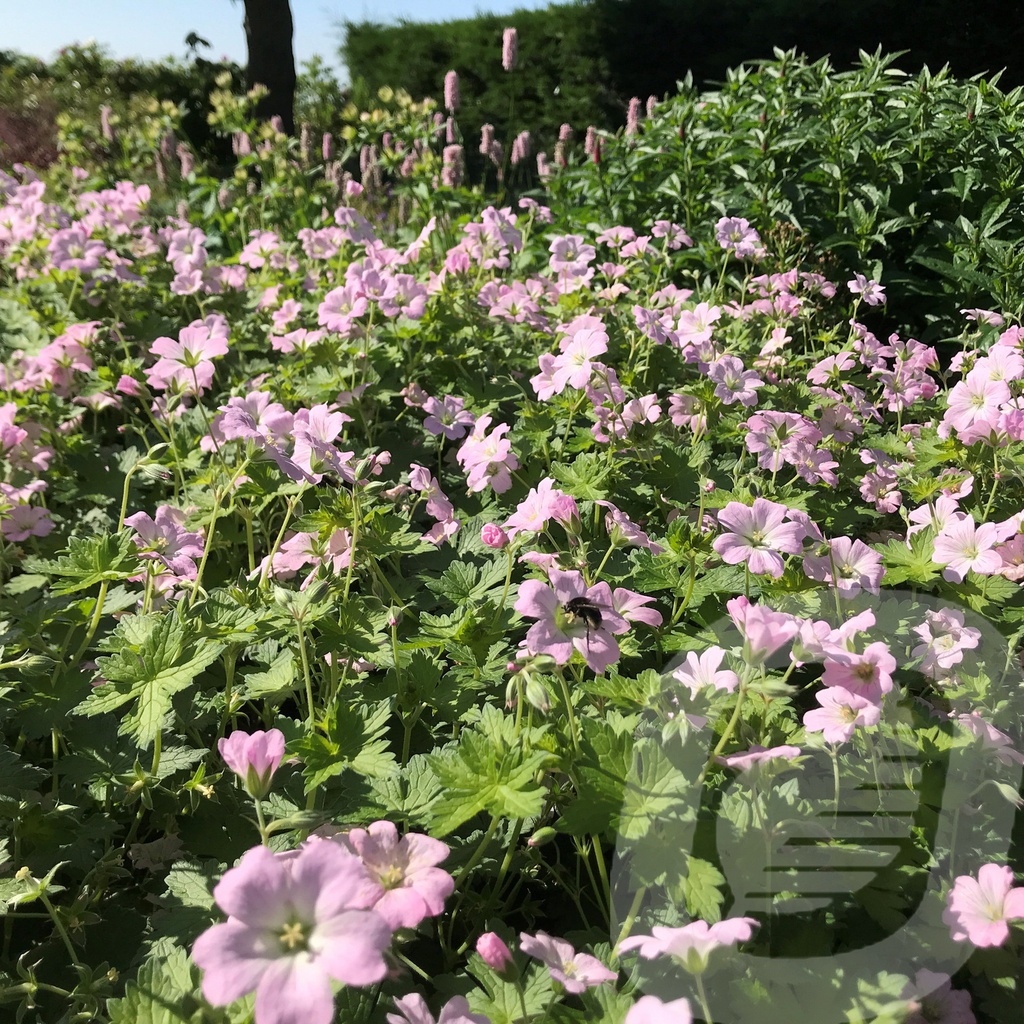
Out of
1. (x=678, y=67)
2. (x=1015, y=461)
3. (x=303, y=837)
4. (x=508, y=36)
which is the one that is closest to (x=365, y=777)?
(x=303, y=837)

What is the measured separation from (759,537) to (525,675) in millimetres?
530

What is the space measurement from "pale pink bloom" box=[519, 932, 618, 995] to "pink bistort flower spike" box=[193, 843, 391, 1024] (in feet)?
0.91

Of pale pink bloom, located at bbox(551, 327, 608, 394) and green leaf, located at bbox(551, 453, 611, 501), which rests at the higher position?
pale pink bloom, located at bbox(551, 327, 608, 394)

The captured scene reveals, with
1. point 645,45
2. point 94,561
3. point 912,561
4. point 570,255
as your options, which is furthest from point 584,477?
point 645,45

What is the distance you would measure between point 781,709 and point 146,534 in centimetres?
123

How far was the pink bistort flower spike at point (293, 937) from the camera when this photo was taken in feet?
A: 2.19

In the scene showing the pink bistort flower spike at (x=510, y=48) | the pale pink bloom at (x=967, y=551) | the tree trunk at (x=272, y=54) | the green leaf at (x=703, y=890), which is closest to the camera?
the green leaf at (x=703, y=890)

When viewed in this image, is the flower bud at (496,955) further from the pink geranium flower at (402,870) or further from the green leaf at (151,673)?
the green leaf at (151,673)

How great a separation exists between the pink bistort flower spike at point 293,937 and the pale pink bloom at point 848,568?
97cm

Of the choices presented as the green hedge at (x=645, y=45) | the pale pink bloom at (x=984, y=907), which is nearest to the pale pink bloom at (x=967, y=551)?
the pale pink bloom at (x=984, y=907)

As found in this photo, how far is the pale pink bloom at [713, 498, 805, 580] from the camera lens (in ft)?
4.24

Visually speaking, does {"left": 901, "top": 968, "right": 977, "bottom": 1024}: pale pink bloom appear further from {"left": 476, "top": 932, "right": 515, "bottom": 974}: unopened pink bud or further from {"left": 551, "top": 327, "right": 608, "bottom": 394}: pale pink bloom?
{"left": 551, "top": 327, "right": 608, "bottom": 394}: pale pink bloom

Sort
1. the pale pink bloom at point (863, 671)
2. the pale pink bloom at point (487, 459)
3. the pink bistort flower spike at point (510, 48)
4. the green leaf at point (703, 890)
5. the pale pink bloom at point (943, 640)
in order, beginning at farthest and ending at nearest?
1. the pink bistort flower spike at point (510, 48)
2. the pale pink bloom at point (487, 459)
3. the pale pink bloom at point (943, 640)
4. the pale pink bloom at point (863, 671)
5. the green leaf at point (703, 890)

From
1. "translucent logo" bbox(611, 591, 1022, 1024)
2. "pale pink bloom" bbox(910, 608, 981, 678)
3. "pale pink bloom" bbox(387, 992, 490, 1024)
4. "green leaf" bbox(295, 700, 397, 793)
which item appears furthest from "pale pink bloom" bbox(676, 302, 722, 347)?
"pale pink bloom" bbox(387, 992, 490, 1024)
